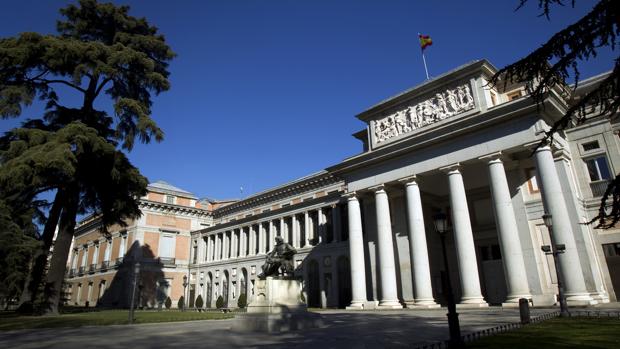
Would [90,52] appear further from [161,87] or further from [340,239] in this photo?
[340,239]

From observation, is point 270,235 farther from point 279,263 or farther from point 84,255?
point 84,255

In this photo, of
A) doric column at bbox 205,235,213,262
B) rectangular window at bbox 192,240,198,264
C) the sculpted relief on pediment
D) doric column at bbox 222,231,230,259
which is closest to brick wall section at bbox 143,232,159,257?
rectangular window at bbox 192,240,198,264

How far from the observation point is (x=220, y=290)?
1972 inches

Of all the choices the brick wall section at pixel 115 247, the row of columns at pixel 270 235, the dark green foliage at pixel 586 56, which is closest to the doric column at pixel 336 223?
the row of columns at pixel 270 235

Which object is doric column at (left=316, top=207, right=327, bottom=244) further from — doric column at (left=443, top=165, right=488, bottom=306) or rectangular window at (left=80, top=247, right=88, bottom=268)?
rectangular window at (left=80, top=247, right=88, bottom=268)

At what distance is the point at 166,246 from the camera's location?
54.3 meters

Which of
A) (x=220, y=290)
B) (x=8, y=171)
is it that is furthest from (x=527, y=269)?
(x=220, y=290)

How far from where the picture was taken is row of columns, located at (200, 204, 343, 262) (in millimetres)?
39844

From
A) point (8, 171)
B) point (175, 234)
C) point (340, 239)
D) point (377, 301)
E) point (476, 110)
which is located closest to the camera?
point (8, 171)

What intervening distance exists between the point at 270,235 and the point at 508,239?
30.6m

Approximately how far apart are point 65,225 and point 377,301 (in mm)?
21131

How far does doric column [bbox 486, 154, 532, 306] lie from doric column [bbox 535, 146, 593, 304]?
1.80 m

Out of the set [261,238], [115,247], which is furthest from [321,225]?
[115,247]

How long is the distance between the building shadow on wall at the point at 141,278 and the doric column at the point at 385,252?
1443 inches
